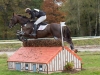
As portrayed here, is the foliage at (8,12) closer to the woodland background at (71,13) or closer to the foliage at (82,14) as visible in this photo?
the woodland background at (71,13)

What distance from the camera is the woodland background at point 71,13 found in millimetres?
49734

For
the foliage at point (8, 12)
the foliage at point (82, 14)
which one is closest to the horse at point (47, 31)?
the foliage at point (8, 12)

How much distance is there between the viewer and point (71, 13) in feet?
193

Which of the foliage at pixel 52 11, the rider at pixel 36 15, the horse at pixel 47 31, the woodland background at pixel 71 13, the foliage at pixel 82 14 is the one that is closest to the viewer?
the rider at pixel 36 15

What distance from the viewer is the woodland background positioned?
1958 inches

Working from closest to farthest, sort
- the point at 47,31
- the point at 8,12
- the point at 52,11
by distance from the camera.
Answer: the point at 47,31 < the point at 52,11 < the point at 8,12

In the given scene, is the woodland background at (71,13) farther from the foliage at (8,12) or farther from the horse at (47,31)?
the horse at (47,31)

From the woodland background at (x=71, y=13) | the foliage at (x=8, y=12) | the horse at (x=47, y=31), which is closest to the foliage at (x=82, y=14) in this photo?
the woodland background at (x=71, y=13)

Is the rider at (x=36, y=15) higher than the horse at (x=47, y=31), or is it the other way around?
the rider at (x=36, y=15)

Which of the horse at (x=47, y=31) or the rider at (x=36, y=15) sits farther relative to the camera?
the horse at (x=47, y=31)

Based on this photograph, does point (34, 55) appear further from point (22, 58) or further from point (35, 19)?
point (35, 19)

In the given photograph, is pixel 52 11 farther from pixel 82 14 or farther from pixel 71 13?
pixel 82 14

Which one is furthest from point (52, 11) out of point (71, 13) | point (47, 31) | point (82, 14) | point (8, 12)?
point (47, 31)

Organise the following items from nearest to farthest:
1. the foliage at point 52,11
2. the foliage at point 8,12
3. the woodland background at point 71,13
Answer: the foliage at point 52,11, the foliage at point 8,12, the woodland background at point 71,13
